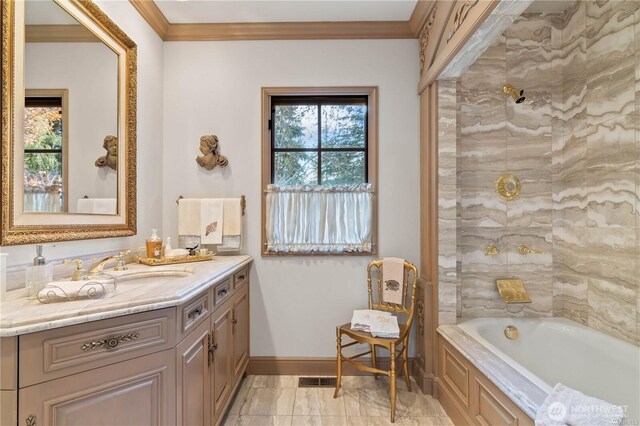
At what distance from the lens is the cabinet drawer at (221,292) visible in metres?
1.60

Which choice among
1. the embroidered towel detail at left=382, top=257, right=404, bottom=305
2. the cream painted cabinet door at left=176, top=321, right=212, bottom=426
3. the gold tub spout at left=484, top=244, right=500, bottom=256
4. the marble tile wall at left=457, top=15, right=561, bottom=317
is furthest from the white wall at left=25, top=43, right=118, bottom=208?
the gold tub spout at left=484, top=244, right=500, bottom=256

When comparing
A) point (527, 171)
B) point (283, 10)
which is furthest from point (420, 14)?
point (527, 171)

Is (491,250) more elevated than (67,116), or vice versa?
(67,116)

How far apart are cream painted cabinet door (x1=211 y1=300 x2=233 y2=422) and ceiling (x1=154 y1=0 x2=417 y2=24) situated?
2.10 meters

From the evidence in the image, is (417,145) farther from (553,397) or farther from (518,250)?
(553,397)

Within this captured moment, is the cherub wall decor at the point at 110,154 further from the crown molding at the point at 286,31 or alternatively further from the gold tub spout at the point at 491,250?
the gold tub spout at the point at 491,250

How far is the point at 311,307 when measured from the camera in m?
2.31

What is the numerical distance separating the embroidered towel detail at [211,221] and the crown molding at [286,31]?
1.34 meters

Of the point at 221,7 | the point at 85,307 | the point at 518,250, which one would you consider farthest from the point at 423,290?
the point at 221,7

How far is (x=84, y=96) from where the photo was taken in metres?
1.54

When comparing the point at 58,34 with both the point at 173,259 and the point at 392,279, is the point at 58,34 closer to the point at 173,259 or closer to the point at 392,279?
the point at 173,259

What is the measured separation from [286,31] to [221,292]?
6.66ft

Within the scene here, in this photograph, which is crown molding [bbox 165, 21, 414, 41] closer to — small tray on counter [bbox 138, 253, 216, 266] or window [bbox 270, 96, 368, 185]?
window [bbox 270, 96, 368, 185]

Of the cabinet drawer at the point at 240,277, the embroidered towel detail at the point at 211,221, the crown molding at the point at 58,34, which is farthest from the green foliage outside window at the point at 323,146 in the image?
the crown molding at the point at 58,34
